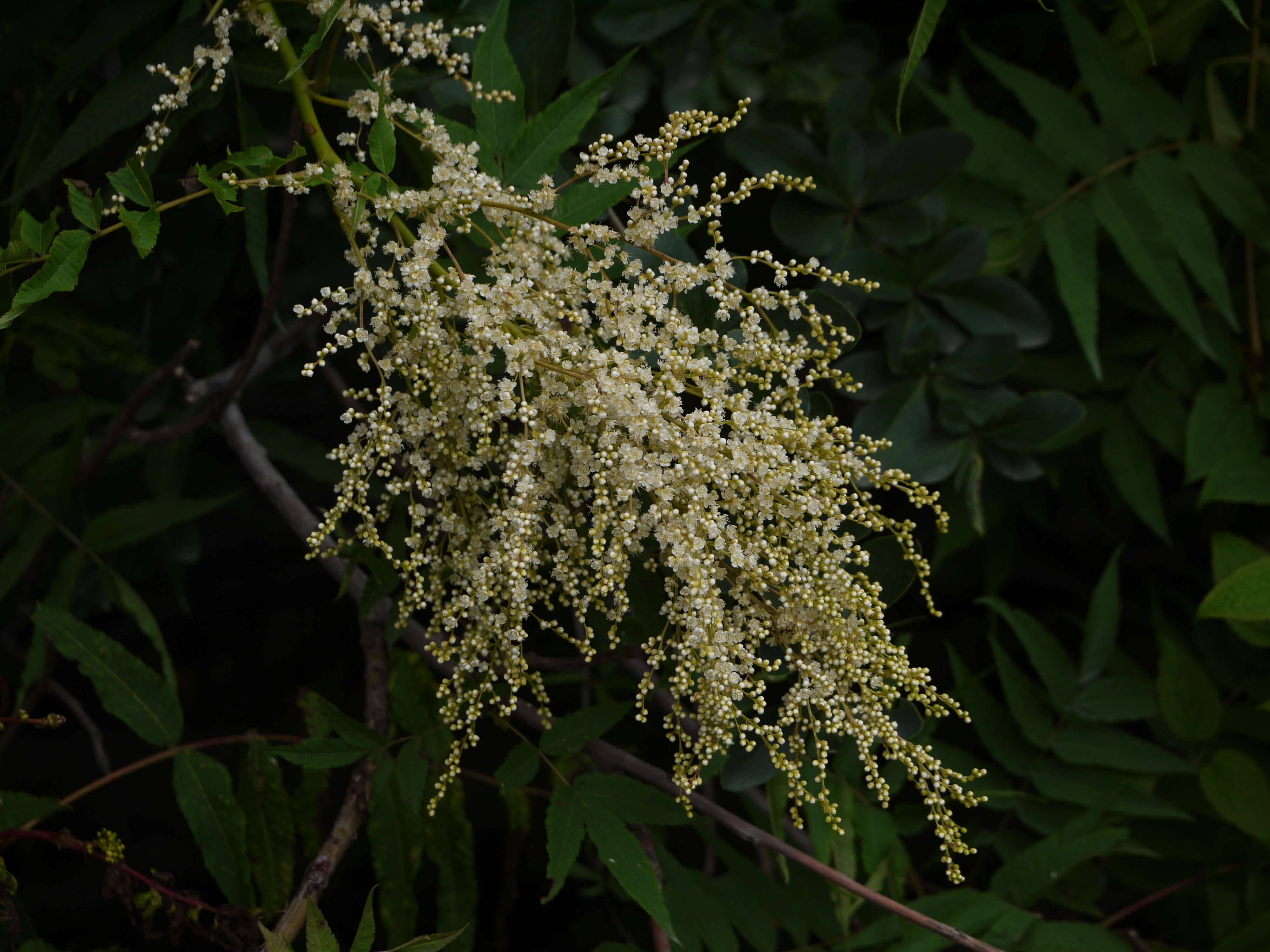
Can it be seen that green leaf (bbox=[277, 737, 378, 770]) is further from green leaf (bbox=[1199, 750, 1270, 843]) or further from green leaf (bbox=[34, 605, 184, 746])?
green leaf (bbox=[1199, 750, 1270, 843])

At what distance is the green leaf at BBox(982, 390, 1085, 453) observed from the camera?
1.51 metres

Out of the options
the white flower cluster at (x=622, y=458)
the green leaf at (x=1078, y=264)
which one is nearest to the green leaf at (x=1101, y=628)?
the green leaf at (x=1078, y=264)

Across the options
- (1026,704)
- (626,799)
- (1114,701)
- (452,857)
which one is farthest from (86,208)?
(1114,701)

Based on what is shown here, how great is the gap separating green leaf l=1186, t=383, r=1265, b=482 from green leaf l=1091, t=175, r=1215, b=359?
0.08 metres

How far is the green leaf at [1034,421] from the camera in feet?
4.94

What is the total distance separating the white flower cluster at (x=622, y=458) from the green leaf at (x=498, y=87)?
0.15 metres

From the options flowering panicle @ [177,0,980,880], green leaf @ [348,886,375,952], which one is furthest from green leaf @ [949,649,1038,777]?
green leaf @ [348,886,375,952]

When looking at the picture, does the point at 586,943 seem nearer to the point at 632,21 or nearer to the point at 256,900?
the point at 256,900

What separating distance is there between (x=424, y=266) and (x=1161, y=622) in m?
1.77

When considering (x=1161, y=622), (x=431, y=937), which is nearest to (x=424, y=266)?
(x=431, y=937)

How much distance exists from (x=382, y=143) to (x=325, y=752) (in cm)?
81

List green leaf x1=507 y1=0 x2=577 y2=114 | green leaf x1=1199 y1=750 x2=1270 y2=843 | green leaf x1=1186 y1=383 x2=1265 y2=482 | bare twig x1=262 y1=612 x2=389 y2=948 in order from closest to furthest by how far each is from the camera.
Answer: bare twig x1=262 y1=612 x2=389 y2=948, green leaf x1=507 y1=0 x2=577 y2=114, green leaf x1=1199 y1=750 x2=1270 y2=843, green leaf x1=1186 y1=383 x2=1265 y2=482

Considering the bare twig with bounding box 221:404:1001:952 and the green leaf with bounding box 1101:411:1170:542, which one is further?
the green leaf with bounding box 1101:411:1170:542

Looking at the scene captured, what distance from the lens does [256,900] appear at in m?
1.45
